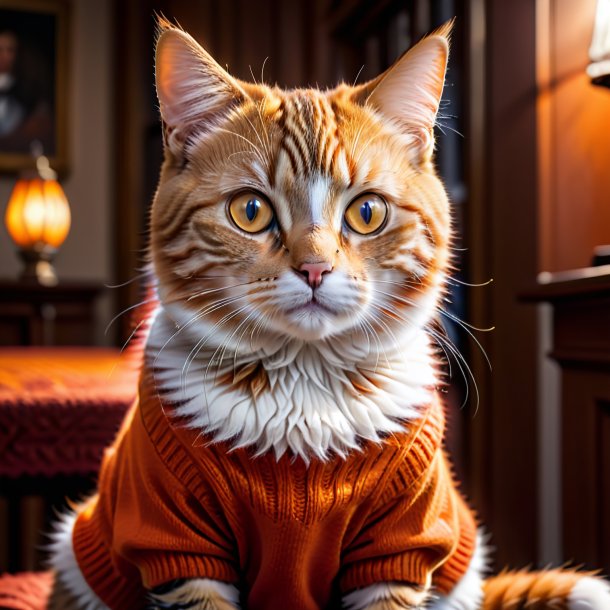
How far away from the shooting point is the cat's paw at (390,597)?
1.97 feet

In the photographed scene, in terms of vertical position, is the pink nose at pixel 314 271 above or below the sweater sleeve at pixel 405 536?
above

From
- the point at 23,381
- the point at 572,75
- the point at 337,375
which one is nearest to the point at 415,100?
the point at 337,375

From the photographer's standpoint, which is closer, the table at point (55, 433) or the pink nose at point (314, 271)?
the pink nose at point (314, 271)

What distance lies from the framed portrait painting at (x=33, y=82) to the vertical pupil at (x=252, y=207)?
8.15ft

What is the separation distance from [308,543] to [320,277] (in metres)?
0.23

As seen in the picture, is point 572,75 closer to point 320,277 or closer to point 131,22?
Answer: point 320,277

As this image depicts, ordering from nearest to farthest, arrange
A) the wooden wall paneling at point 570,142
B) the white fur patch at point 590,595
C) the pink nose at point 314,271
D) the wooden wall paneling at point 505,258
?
the pink nose at point 314,271
the white fur patch at point 590,595
the wooden wall paneling at point 570,142
the wooden wall paneling at point 505,258

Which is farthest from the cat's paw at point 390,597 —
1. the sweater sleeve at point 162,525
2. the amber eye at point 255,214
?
the amber eye at point 255,214

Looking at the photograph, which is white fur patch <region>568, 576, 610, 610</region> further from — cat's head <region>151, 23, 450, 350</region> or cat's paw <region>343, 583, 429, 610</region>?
cat's head <region>151, 23, 450, 350</region>

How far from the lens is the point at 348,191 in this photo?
22.2 inches

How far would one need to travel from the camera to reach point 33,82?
2824 millimetres

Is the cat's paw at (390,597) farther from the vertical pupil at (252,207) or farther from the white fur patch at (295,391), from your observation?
the vertical pupil at (252,207)

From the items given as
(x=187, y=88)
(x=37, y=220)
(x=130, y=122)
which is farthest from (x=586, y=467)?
(x=130, y=122)

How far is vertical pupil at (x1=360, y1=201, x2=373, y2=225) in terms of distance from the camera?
0.57 metres
